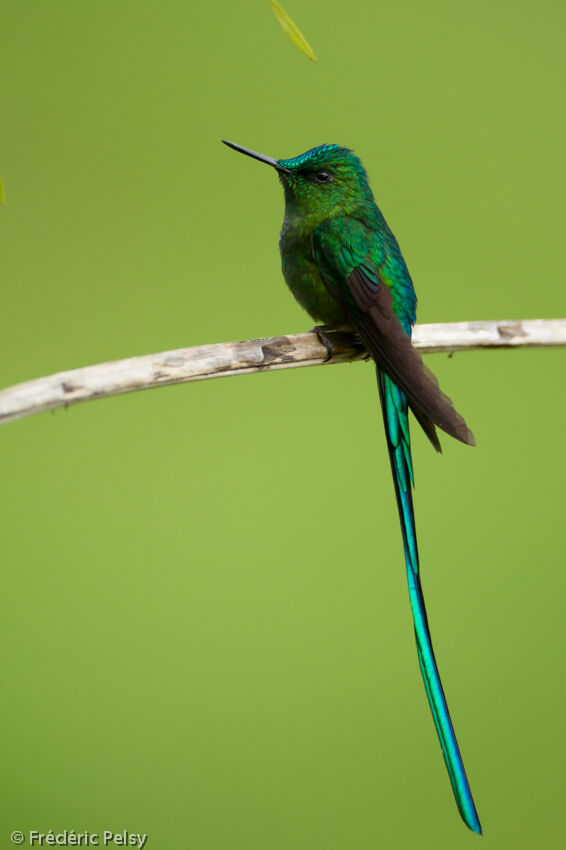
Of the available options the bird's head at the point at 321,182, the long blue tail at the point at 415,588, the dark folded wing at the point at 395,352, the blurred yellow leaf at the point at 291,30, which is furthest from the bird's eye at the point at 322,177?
the blurred yellow leaf at the point at 291,30

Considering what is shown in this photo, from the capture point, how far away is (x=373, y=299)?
3.51 feet

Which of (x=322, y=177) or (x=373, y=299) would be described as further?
(x=322, y=177)

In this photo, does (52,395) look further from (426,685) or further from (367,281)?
(426,685)

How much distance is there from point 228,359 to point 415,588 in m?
0.37

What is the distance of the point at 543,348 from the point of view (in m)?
1.11

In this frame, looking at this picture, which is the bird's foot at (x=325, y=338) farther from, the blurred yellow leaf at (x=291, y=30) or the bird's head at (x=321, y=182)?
the blurred yellow leaf at (x=291, y=30)

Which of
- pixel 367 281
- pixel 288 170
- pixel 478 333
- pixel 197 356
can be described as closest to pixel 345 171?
pixel 288 170

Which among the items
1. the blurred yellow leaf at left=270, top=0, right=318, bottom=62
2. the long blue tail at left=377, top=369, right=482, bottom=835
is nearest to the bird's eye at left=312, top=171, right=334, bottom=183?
the long blue tail at left=377, top=369, right=482, bottom=835

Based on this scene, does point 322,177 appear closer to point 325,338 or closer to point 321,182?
point 321,182

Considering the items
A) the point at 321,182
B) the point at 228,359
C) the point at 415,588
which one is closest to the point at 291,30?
the point at 228,359

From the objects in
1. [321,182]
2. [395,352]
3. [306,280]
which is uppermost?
[321,182]

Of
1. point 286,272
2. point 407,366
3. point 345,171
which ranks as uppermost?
point 345,171

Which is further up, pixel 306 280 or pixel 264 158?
pixel 264 158

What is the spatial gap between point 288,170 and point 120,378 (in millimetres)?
494
